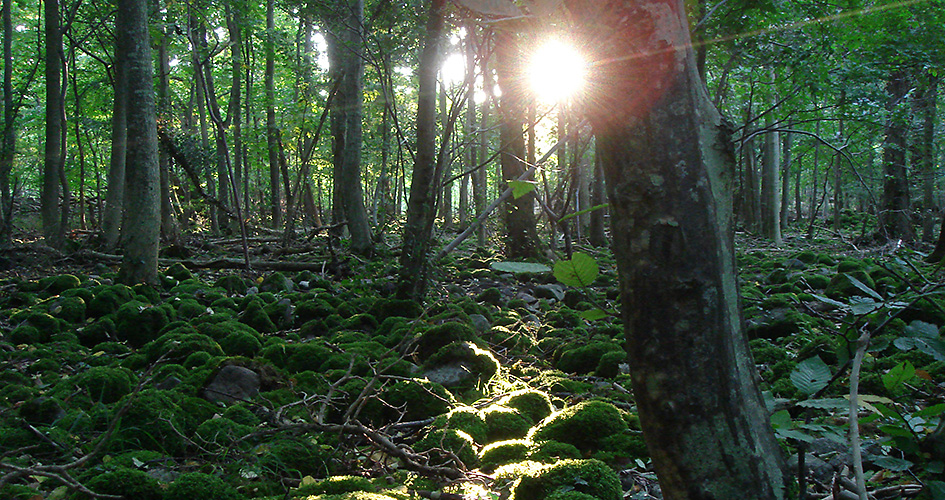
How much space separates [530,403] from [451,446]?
694 mm

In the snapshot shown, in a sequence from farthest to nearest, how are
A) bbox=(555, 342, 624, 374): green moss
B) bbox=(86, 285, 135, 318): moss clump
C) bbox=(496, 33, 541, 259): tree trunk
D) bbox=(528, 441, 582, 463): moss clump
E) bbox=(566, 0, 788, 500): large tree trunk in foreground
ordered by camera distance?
bbox=(496, 33, 541, 259): tree trunk
bbox=(86, 285, 135, 318): moss clump
bbox=(555, 342, 624, 374): green moss
bbox=(528, 441, 582, 463): moss clump
bbox=(566, 0, 788, 500): large tree trunk in foreground

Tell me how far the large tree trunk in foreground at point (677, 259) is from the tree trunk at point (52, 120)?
1059 cm

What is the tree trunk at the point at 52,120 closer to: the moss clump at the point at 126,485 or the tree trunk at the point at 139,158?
the tree trunk at the point at 139,158

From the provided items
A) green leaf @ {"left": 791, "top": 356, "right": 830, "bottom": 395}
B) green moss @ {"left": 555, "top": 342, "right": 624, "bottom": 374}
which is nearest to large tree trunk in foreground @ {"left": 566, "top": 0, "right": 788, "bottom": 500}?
green leaf @ {"left": 791, "top": 356, "right": 830, "bottom": 395}

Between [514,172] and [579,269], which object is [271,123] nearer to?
[514,172]

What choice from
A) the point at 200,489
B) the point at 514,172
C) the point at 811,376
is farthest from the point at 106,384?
the point at 514,172

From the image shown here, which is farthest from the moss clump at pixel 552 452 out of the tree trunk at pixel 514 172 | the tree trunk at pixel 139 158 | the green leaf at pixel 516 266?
the tree trunk at pixel 514 172

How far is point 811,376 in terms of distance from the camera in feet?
5.11

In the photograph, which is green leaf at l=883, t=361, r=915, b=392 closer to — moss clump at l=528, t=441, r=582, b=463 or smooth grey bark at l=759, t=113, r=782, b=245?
moss clump at l=528, t=441, r=582, b=463

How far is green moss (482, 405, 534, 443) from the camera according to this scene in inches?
110

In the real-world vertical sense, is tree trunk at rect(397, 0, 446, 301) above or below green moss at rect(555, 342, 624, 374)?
above

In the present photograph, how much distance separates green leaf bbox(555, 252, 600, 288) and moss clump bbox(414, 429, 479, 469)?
1191 mm

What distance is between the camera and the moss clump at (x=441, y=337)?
424cm

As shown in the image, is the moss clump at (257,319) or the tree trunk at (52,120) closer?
the moss clump at (257,319)
